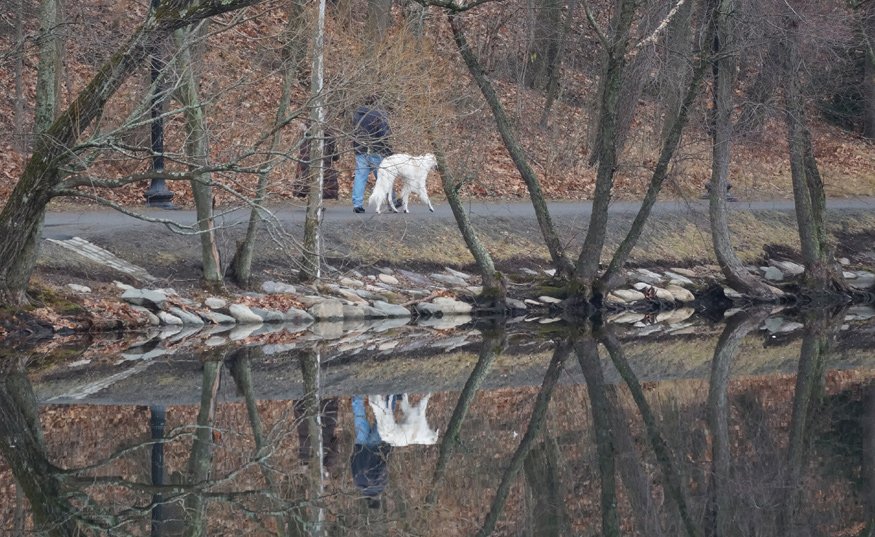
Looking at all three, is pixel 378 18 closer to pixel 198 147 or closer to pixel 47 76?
pixel 198 147

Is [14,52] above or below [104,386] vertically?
above

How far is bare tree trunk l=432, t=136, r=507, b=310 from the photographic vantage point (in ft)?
64.0

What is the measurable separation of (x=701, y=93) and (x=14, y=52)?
10.3m

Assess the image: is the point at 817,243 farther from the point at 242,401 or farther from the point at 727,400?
the point at 242,401

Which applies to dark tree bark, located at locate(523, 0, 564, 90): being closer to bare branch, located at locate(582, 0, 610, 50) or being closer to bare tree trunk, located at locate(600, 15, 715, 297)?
bare tree trunk, located at locate(600, 15, 715, 297)

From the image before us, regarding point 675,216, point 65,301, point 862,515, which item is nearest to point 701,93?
point 675,216

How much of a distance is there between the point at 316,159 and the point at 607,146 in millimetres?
6056

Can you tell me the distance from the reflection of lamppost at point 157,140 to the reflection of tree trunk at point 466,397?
4.16 metres

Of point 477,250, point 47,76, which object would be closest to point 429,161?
point 477,250

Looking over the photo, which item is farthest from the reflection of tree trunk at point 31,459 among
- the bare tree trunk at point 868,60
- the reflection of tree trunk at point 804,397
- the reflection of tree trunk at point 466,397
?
the bare tree trunk at point 868,60

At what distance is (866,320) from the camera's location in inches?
813

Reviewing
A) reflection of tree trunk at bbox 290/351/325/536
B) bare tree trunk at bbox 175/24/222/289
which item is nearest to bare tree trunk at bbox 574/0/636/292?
bare tree trunk at bbox 175/24/222/289

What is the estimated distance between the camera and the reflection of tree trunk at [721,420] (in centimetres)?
848

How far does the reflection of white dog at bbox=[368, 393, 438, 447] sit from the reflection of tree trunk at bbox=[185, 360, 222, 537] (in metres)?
1.42
